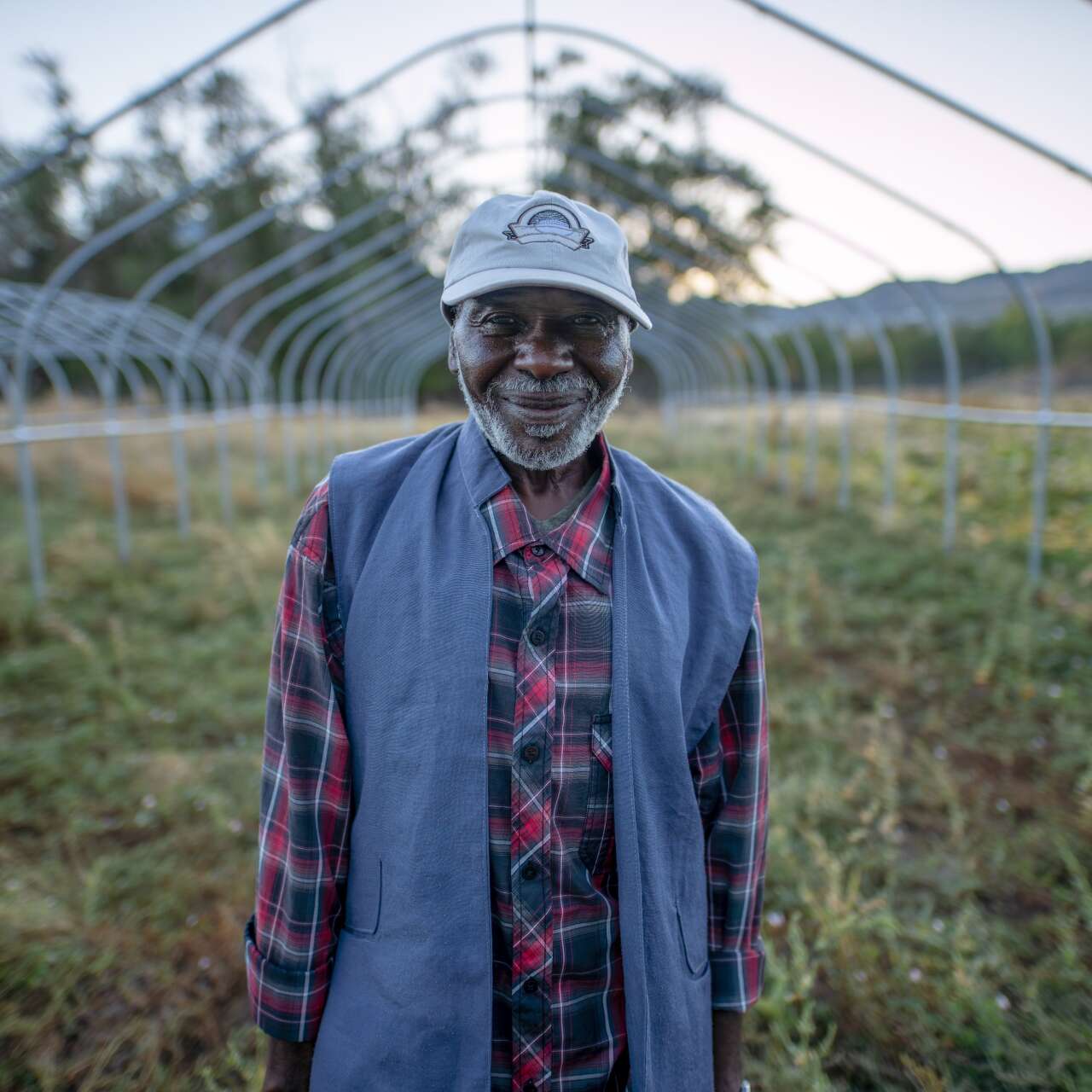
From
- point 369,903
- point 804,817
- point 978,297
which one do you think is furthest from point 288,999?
point 978,297

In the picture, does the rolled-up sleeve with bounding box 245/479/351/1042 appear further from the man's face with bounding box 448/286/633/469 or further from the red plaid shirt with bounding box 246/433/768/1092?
the man's face with bounding box 448/286/633/469

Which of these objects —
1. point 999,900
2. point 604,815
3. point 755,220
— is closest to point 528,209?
point 604,815

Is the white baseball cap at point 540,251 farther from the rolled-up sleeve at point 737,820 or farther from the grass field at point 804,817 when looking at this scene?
the grass field at point 804,817

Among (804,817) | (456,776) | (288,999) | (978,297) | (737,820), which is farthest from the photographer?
(978,297)

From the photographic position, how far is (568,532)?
4.10 ft

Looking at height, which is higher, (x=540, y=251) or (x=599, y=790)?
(x=540, y=251)

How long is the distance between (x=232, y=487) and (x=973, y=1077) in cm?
1059

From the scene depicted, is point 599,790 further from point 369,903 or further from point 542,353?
point 542,353

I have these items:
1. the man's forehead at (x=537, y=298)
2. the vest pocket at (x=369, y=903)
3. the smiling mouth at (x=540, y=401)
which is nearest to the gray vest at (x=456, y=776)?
the vest pocket at (x=369, y=903)

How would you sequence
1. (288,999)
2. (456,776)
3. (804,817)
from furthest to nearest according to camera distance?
(804,817), (288,999), (456,776)

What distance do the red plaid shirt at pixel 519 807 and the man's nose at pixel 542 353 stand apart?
20cm

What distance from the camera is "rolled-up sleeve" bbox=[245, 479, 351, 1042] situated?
120 centimetres

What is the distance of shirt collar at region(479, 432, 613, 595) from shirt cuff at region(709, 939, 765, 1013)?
67cm

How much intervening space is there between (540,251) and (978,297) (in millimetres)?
7617
